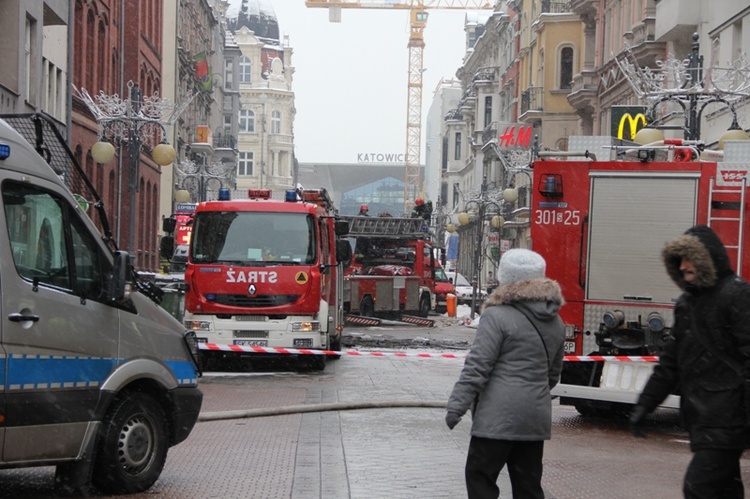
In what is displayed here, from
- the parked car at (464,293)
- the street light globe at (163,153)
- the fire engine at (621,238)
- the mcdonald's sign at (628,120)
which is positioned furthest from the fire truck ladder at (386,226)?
the fire engine at (621,238)

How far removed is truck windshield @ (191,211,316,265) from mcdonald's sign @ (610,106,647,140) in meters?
9.88

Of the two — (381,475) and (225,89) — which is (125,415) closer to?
(381,475)

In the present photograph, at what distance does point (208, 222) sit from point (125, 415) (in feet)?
36.0

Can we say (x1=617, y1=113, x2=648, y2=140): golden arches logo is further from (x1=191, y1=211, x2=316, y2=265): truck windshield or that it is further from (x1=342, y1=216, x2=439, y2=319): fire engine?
(x1=342, y1=216, x2=439, y2=319): fire engine

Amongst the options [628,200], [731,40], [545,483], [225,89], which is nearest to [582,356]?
[628,200]

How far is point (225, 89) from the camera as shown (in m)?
92.6

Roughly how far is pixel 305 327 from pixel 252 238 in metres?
1.59

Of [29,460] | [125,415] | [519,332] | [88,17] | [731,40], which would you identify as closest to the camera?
[519,332]

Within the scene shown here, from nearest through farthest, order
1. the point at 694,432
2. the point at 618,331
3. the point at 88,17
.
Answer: the point at 694,432 → the point at 618,331 → the point at 88,17

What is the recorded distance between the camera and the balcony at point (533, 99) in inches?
2280

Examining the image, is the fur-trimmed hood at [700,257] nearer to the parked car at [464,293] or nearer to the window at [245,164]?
the parked car at [464,293]

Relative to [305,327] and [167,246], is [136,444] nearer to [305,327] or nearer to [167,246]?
[305,327]

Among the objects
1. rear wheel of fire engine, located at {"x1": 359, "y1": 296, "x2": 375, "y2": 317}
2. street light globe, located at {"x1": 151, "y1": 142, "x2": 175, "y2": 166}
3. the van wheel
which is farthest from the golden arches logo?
the van wheel

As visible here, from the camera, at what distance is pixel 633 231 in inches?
521
